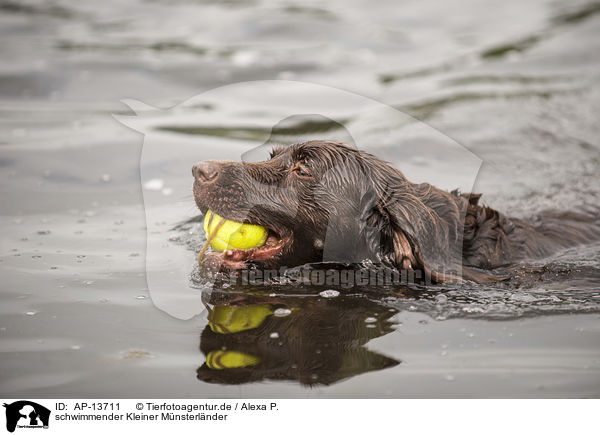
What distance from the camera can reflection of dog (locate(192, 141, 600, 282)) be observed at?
4957 mm

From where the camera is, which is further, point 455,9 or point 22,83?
point 455,9

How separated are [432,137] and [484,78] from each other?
11.9 ft

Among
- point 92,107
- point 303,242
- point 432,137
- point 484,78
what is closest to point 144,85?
point 92,107

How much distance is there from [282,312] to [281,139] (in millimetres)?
4655

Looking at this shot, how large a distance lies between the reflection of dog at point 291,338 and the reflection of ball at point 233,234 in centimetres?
38

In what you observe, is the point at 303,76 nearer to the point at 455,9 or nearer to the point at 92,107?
the point at 92,107

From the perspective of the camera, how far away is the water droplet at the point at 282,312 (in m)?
4.68
